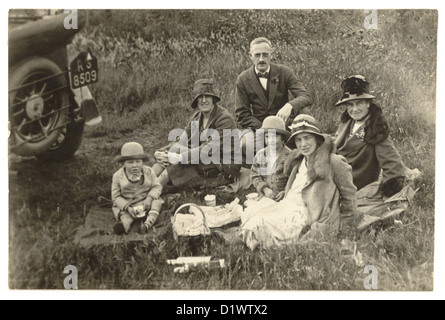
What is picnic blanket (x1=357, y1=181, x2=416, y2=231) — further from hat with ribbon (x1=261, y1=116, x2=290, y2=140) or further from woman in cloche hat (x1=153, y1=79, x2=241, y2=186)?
woman in cloche hat (x1=153, y1=79, x2=241, y2=186)

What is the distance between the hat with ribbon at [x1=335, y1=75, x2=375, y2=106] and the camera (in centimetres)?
543

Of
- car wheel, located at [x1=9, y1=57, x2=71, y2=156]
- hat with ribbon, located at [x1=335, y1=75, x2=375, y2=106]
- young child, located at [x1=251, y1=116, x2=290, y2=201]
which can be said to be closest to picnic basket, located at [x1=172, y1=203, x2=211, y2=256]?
young child, located at [x1=251, y1=116, x2=290, y2=201]

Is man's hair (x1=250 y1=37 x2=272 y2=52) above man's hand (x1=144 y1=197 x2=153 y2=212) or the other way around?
above

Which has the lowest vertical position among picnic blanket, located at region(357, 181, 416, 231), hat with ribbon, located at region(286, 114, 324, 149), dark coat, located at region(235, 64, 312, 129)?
picnic blanket, located at region(357, 181, 416, 231)

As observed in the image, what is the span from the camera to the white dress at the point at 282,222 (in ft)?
17.6

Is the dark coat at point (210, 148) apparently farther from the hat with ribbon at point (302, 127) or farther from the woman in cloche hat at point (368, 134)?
the woman in cloche hat at point (368, 134)

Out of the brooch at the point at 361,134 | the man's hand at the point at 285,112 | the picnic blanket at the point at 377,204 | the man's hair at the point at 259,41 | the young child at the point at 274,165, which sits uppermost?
the man's hair at the point at 259,41

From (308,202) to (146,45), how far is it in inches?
75.2

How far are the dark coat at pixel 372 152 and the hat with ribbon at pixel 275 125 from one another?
0.45m

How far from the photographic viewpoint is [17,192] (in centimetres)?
543

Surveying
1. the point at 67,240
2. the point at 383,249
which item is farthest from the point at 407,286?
the point at 67,240

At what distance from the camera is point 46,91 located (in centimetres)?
543

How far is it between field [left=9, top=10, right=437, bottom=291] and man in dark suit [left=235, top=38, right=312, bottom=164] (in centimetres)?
7

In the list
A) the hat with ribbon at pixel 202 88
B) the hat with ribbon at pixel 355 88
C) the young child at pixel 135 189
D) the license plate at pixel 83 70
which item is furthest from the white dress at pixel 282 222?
the license plate at pixel 83 70
